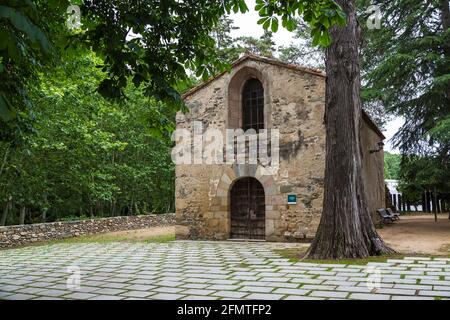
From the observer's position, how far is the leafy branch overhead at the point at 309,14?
4016 mm

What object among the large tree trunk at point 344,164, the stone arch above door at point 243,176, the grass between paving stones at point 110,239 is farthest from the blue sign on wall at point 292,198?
the grass between paving stones at point 110,239

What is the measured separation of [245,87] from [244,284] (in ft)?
28.2

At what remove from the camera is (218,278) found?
607 centimetres

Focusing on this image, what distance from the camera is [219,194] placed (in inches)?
502

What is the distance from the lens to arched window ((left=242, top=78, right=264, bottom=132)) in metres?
12.8

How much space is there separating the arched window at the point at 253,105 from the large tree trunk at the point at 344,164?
404 centimetres

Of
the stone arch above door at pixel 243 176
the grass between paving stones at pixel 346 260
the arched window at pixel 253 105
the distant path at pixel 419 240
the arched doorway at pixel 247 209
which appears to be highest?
the arched window at pixel 253 105

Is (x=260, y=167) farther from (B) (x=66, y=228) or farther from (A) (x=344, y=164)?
(B) (x=66, y=228)

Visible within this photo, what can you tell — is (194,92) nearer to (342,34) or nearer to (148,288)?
(342,34)

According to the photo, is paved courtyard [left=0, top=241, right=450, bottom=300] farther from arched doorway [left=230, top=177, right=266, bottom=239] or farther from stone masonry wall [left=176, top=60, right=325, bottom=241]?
arched doorway [left=230, top=177, right=266, bottom=239]

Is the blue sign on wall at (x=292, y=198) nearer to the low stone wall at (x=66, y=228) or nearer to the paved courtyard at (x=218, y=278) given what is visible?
the paved courtyard at (x=218, y=278)

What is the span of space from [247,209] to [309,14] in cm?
882

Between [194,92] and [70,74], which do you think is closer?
[70,74]
